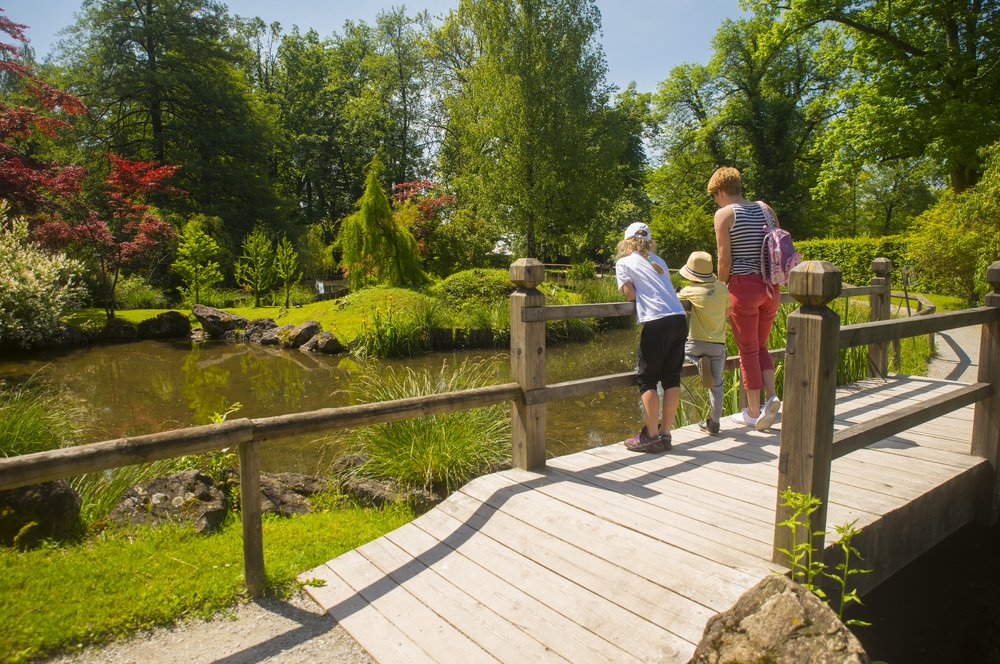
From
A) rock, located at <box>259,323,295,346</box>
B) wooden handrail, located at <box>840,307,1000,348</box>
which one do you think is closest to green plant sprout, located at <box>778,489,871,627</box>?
wooden handrail, located at <box>840,307,1000,348</box>

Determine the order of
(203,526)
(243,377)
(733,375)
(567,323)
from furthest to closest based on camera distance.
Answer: (567,323) → (243,377) → (733,375) → (203,526)

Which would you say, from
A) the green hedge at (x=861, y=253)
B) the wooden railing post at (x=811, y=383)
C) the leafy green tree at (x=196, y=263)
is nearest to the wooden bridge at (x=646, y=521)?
the wooden railing post at (x=811, y=383)

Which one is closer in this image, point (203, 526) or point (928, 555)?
point (203, 526)

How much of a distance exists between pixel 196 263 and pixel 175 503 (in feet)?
57.6

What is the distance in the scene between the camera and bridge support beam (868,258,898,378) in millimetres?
6774

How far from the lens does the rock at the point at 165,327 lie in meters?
16.2

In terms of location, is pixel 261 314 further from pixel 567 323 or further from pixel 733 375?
pixel 733 375

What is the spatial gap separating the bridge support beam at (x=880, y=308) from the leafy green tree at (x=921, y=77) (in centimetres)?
1353

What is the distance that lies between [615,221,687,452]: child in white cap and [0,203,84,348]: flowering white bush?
1288 cm

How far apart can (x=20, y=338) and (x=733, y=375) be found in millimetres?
14011

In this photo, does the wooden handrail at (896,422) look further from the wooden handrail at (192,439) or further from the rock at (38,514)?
the rock at (38,514)

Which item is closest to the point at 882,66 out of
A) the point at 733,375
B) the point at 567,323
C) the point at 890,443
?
the point at 567,323

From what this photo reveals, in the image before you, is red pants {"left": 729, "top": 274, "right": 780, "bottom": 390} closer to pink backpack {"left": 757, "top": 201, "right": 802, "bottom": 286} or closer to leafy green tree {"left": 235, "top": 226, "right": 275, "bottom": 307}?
pink backpack {"left": 757, "top": 201, "right": 802, "bottom": 286}

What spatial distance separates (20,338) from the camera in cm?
1309
